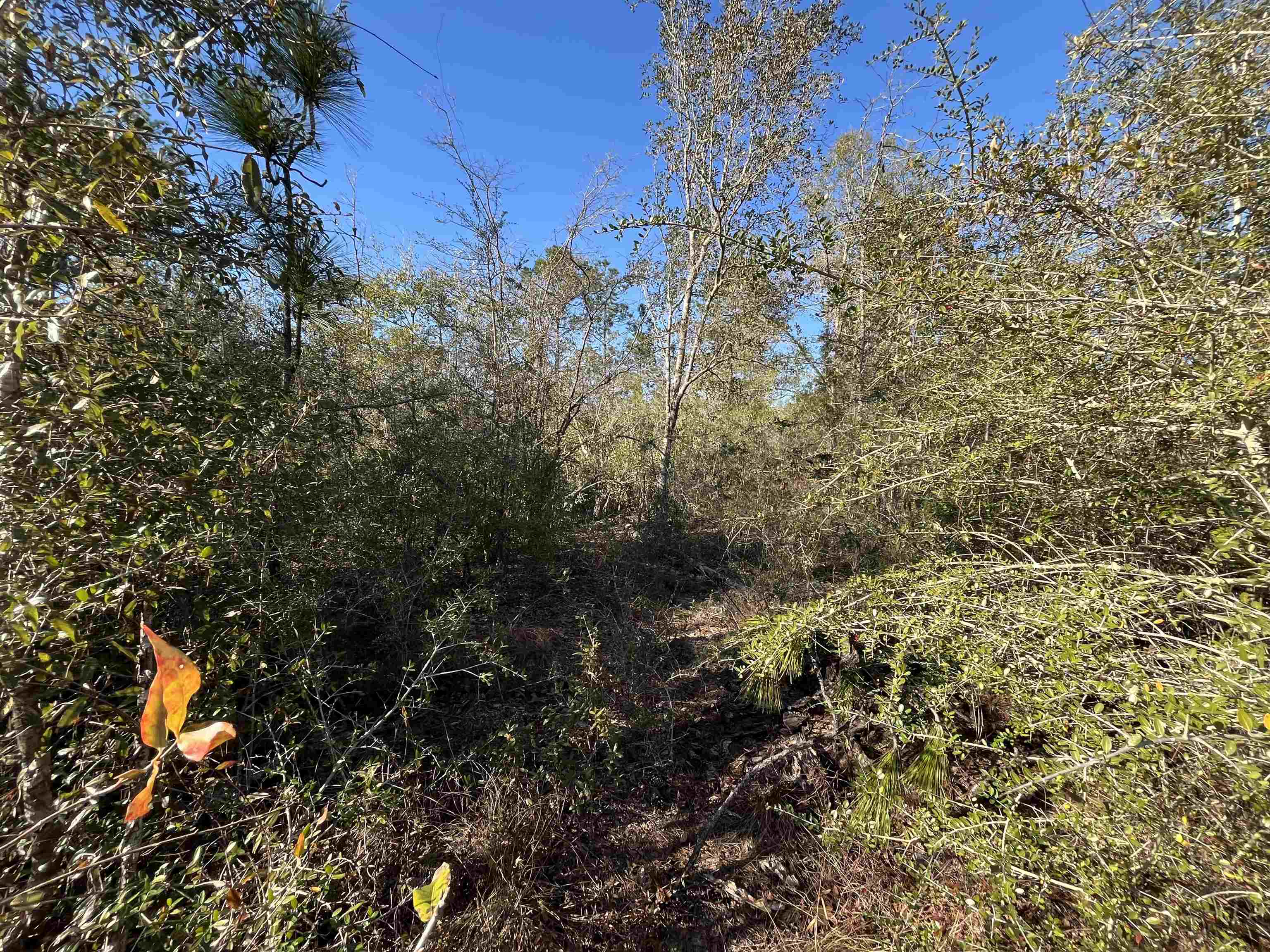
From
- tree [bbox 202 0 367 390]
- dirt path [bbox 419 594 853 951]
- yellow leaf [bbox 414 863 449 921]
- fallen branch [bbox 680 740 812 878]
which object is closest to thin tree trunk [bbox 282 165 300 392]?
tree [bbox 202 0 367 390]

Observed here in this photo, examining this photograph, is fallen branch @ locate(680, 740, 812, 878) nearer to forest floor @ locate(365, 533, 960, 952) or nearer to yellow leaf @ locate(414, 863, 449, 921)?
forest floor @ locate(365, 533, 960, 952)

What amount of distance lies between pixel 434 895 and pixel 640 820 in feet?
7.50

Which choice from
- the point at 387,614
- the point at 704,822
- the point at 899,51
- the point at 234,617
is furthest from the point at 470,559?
the point at 899,51

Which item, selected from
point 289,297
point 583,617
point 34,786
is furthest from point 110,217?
point 583,617

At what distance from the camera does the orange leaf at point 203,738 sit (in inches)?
23.0

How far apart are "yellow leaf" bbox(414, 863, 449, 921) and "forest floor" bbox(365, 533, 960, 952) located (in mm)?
1250

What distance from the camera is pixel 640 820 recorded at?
266 centimetres

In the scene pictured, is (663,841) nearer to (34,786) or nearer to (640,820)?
(640,820)

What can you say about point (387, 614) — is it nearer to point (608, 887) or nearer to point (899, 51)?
point (608, 887)

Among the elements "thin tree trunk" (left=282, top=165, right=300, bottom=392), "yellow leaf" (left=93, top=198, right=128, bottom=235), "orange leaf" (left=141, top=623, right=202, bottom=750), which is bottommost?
"orange leaf" (left=141, top=623, right=202, bottom=750)

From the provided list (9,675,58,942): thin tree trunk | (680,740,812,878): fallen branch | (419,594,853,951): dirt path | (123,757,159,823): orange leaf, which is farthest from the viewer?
(680,740,812,878): fallen branch

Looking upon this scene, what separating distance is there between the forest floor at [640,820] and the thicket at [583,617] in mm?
51

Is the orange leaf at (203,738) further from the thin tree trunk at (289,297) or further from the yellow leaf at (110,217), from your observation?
the thin tree trunk at (289,297)

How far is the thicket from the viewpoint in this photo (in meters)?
1.14
